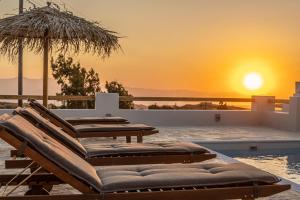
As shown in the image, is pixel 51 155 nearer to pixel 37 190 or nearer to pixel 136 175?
pixel 37 190

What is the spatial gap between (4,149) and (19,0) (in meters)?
13.4

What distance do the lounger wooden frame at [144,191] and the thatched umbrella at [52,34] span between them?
4.67 metres

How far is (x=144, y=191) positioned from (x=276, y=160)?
4632 mm

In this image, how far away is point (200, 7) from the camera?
43.4 ft

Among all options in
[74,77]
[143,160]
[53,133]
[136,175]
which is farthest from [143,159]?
[74,77]

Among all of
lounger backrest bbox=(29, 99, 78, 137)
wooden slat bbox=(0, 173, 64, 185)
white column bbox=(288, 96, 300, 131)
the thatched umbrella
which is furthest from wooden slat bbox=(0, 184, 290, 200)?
white column bbox=(288, 96, 300, 131)

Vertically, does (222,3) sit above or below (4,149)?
above

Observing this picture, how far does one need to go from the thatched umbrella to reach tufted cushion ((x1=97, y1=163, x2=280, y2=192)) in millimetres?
4526

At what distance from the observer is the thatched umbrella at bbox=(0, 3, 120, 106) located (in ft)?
23.7

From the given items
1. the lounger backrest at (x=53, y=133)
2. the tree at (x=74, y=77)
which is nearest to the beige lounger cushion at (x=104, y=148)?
the lounger backrest at (x=53, y=133)

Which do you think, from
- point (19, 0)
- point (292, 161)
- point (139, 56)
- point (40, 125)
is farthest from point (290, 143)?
point (19, 0)

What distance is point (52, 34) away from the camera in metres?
7.48

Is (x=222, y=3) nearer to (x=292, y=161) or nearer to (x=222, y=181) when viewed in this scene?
(x=292, y=161)

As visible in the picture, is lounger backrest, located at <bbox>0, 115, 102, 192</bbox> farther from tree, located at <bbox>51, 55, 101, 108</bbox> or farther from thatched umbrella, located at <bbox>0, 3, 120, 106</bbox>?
tree, located at <bbox>51, 55, 101, 108</bbox>
